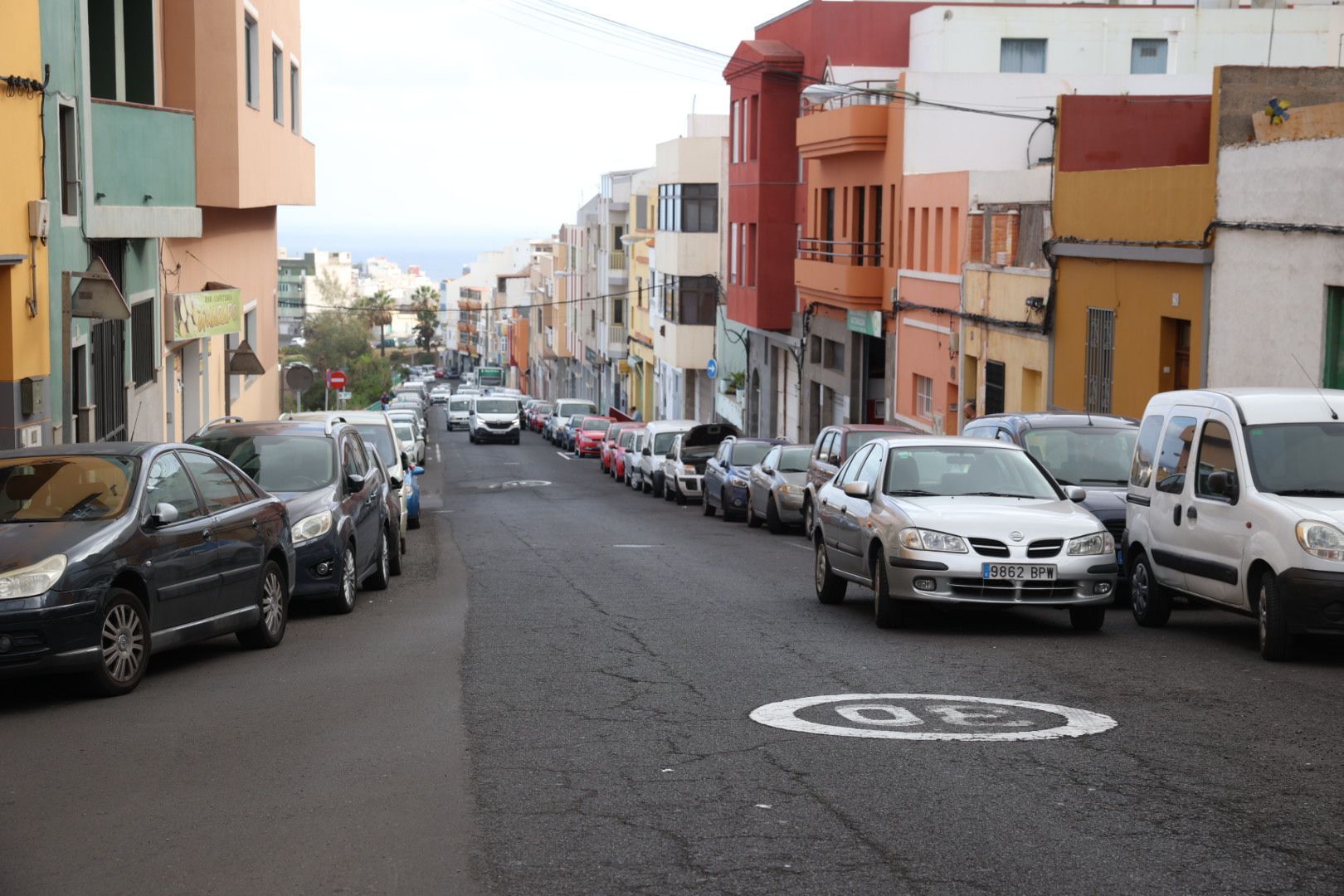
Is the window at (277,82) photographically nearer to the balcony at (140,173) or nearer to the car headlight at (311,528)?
the balcony at (140,173)

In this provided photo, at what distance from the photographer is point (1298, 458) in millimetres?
11703

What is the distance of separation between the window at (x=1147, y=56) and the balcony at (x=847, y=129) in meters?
7.15

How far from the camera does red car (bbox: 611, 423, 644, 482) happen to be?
47656 mm

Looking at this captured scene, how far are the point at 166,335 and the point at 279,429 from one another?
11.2 m

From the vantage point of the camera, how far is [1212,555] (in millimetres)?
12047

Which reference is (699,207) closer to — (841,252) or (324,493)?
(841,252)

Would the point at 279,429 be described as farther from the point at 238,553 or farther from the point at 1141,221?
the point at 1141,221

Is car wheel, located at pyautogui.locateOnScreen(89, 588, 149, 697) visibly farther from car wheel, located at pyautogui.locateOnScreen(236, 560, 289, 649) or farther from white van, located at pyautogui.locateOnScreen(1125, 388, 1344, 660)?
white van, located at pyautogui.locateOnScreen(1125, 388, 1344, 660)

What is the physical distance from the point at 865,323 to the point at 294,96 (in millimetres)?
14530

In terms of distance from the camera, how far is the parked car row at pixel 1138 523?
1106cm

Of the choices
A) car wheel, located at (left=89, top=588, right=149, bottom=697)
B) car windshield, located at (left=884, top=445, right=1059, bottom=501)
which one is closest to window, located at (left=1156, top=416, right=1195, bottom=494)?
car windshield, located at (left=884, top=445, right=1059, bottom=501)

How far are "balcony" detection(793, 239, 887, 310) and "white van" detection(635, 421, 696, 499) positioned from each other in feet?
16.2

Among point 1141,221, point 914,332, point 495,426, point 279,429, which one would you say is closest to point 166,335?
point 279,429

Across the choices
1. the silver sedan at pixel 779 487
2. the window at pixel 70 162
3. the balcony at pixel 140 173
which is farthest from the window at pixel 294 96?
the window at pixel 70 162
